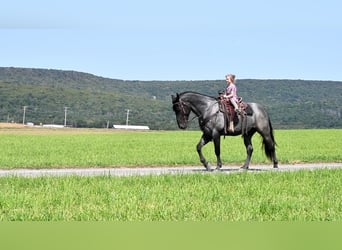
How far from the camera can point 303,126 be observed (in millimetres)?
166500

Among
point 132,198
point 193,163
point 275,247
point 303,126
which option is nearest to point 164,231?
point 275,247

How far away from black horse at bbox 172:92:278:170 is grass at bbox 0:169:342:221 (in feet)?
12.8

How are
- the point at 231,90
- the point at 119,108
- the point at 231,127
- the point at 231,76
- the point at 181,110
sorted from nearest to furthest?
the point at 231,76 < the point at 231,90 < the point at 231,127 < the point at 181,110 < the point at 119,108

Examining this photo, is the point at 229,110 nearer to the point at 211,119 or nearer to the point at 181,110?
the point at 211,119

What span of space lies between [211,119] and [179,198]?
31.3 feet

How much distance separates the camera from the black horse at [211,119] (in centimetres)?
1923

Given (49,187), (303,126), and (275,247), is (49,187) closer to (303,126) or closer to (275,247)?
(275,247)

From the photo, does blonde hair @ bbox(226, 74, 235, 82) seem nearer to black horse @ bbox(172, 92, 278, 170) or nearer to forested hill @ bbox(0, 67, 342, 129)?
black horse @ bbox(172, 92, 278, 170)

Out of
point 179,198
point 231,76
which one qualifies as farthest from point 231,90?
point 179,198

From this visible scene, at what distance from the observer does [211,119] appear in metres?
19.2

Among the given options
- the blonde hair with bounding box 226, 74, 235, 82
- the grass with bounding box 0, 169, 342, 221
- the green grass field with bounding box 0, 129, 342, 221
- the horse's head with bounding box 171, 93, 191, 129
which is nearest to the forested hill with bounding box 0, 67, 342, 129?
the horse's head with bounding box 171, 93, 191, 129

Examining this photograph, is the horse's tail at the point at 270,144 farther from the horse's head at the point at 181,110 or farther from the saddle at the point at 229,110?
the horse's head at the point at 181,110

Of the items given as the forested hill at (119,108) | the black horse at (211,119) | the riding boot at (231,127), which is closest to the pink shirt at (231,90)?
the black horse at (211,119)

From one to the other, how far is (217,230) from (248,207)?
5.59 metres
